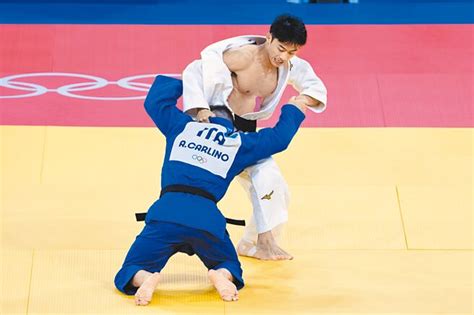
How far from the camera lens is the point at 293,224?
5922 millimetres

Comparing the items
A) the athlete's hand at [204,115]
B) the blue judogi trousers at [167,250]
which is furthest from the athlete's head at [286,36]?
the blue judogi trousers at [167,250]

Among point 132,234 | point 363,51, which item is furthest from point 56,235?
point 363,51

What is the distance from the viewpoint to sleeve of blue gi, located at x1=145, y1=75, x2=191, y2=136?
5.31 meters

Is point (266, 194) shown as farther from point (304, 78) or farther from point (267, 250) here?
point (304, 78)

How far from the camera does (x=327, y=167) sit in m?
6.48

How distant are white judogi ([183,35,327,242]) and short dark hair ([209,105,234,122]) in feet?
0.07

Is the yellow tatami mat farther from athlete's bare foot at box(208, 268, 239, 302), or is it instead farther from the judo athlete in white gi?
the judo athlete in white gi

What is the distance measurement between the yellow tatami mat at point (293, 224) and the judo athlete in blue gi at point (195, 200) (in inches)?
4.5

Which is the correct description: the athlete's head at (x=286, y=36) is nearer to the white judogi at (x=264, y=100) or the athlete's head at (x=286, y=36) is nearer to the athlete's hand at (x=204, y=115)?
the white judogi at (x=264, y=100)

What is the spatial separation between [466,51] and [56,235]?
341 cm

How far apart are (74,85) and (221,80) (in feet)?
7.37

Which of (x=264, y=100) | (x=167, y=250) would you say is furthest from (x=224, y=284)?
(x=264, y=100)

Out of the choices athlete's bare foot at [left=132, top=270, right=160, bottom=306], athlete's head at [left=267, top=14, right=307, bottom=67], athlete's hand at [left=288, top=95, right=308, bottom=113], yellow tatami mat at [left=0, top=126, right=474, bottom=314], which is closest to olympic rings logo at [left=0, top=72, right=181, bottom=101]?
yellow tatami mat at [left=0, top=126, right=474, bottom=314]

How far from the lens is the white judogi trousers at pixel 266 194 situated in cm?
540
